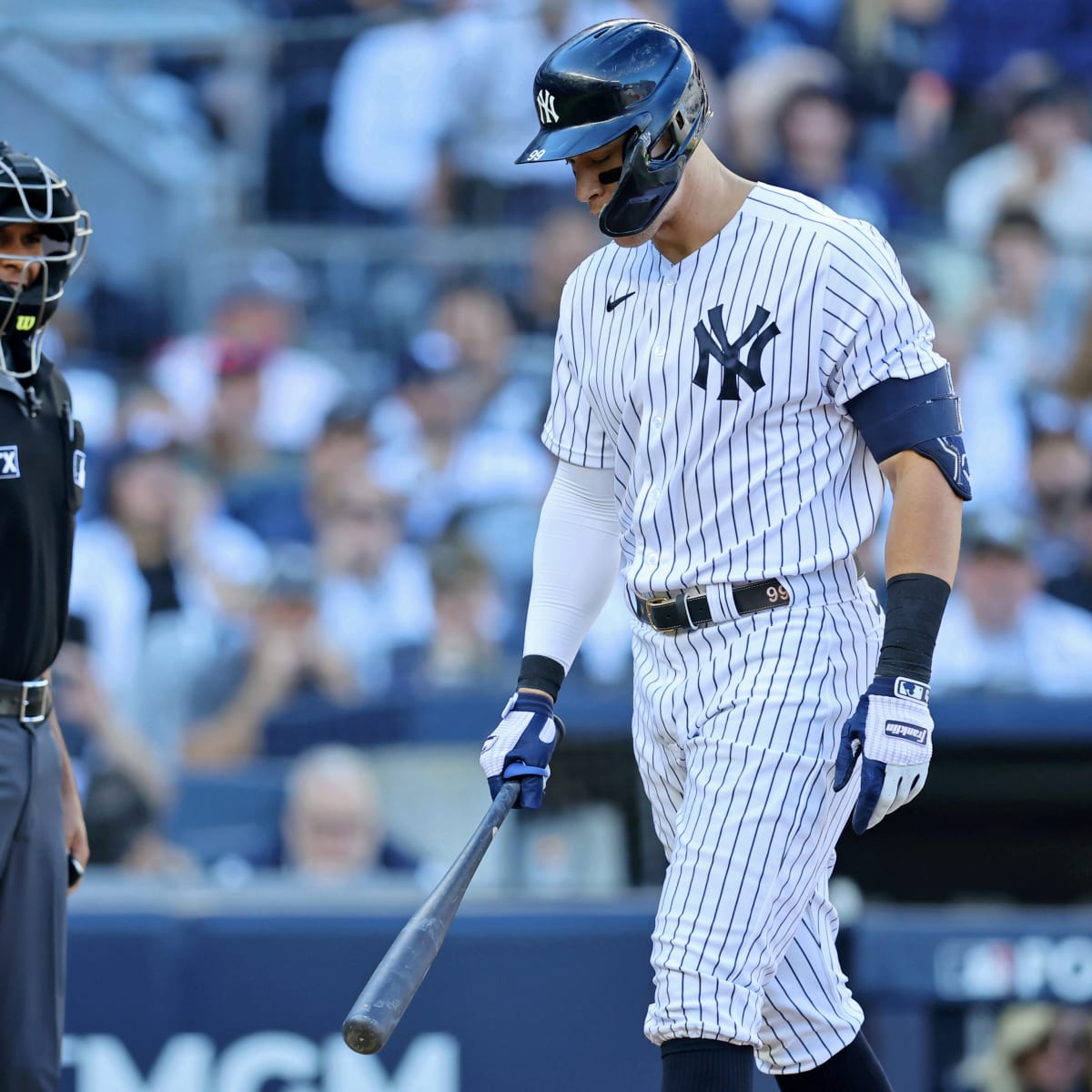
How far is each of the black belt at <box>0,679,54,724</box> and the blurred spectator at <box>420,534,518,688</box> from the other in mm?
3121

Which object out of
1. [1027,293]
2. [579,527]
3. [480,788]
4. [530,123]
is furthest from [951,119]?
[579,527]

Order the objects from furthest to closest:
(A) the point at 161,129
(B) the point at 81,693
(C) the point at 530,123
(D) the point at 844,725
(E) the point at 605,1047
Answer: (A) the point at 161,129, (C) the point at 530,123, (B) the point at 81,693, (E) the point at 605,1047, (D) the point at 844,725

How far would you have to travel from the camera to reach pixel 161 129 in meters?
10.5

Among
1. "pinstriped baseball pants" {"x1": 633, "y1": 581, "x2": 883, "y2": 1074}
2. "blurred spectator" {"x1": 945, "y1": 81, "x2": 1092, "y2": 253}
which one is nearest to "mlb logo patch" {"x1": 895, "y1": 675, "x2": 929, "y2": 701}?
"pinstriped baseball pants" {"x1": 633, "y1": 581, "x2": 883, "y2": 1074}

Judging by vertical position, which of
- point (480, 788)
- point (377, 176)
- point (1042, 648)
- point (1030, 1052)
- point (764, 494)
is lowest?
point (1030, 1052)

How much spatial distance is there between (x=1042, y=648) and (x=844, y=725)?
3914 mm

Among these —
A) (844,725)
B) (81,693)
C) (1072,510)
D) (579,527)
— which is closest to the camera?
(844,725)

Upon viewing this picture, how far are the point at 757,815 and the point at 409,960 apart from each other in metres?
0.60

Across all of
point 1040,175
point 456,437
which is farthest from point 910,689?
point 1040,175

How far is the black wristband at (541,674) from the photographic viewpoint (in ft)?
11.4

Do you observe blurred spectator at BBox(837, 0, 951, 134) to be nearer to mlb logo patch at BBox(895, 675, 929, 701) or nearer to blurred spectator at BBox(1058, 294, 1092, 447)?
blurred spectator at BBox(1058, 294, 1092, 447)

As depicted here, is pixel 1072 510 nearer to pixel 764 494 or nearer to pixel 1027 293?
pixel 1027 293

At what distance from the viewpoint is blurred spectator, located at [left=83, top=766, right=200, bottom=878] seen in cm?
582

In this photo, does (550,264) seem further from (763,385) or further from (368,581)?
(763,385)
